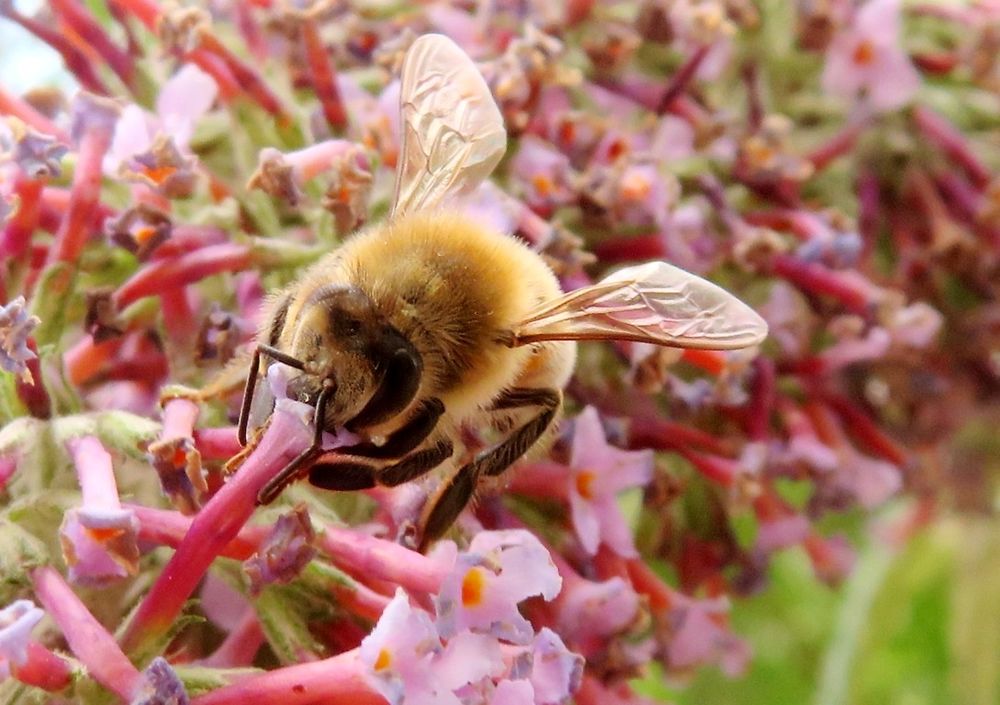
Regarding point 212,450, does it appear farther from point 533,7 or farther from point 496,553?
point 533,7

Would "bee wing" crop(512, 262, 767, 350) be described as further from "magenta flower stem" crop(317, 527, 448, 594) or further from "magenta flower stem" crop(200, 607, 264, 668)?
"magenta flower stem" crop(200, 607, 264, 668)

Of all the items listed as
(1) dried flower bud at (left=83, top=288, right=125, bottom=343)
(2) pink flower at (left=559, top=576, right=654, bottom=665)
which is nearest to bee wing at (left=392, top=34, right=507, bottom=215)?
(1) dried flower bud at (left=83, top=288, right=125, bottom=343)

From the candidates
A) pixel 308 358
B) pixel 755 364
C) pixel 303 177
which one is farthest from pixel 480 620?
pixel 755 364

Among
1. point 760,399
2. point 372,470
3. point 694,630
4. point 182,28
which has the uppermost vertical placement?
point 182,28

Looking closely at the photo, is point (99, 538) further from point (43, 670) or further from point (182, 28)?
point (182, 28)

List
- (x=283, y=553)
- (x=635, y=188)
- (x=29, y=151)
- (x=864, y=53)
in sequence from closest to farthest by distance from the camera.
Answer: (x=283, y=553)
(x=29, y=151)
(x=635, y=188)
(x=864, y=53)

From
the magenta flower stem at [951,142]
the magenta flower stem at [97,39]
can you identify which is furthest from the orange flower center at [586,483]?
the magenta flower stem at [951,142]

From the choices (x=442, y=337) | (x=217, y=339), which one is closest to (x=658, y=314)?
(x=442, y=337)
